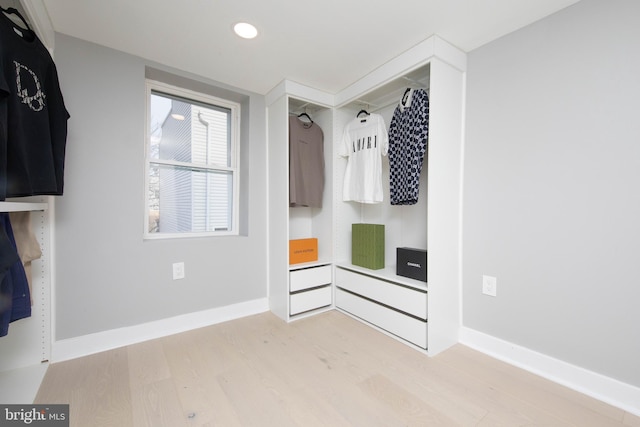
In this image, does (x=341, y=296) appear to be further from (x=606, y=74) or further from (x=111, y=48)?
(x=111, y=48)

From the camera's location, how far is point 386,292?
6.59 ft

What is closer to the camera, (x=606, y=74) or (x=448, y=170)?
(x=606, y=74)

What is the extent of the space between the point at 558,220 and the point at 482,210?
395mm

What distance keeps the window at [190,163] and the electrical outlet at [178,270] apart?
0.85 feet

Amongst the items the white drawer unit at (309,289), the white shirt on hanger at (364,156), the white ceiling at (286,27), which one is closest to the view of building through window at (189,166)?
the white ceiling at (286,27)

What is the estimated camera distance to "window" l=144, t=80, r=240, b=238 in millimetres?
2125

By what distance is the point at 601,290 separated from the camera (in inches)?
52.6

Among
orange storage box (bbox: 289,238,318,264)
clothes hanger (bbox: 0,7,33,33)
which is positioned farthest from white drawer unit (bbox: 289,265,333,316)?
clothes hanger (bbox: 0,7,33,33)

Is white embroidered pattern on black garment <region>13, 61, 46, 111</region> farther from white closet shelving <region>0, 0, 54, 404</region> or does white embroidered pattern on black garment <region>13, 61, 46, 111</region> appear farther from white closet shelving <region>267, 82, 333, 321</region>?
white closet shelving <region>267, 82, 333, 321</region>

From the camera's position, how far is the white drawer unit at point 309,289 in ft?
7.48

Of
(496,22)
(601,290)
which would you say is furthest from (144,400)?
(496,22)

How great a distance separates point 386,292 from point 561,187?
124 centimetres

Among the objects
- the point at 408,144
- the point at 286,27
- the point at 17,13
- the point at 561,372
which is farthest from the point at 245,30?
the point at 561,372

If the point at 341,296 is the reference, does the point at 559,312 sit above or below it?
above
